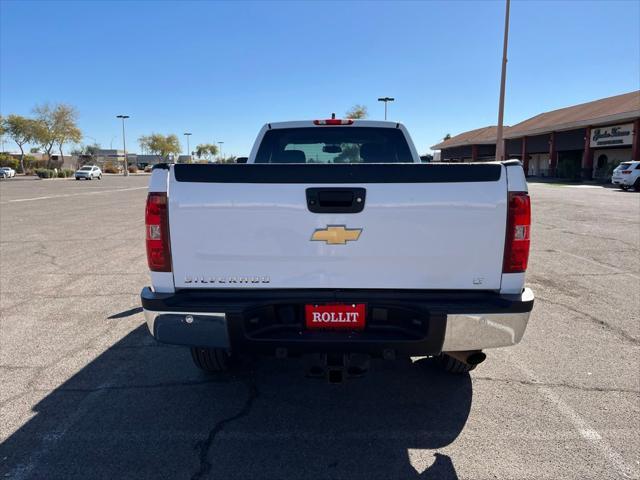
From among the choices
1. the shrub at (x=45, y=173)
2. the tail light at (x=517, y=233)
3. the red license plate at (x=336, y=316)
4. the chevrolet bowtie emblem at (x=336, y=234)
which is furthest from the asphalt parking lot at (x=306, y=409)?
the shrub at (x=45, y=173)

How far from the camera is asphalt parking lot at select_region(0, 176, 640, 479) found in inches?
Answer: 103

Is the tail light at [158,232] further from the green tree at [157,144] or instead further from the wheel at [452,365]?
the green tree at [157,144]

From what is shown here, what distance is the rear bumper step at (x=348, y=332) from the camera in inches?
101

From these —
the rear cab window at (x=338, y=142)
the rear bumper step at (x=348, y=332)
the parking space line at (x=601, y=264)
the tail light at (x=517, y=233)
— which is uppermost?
the rear cab window at (x=338, y=142)

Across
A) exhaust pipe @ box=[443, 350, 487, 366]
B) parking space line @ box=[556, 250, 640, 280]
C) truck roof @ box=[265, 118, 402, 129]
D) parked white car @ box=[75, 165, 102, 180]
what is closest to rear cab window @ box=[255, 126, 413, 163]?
truck roof @ box=[265, 118, 402, 129]

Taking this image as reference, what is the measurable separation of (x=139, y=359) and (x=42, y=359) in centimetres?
85

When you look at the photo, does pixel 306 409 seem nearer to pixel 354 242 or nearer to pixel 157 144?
pixel 354 242

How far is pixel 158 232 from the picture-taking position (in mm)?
2639

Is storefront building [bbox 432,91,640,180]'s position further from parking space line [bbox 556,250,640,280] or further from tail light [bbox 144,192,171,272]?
tail light [bbox 144,192,171,272]

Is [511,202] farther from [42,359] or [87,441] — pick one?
[42,359]

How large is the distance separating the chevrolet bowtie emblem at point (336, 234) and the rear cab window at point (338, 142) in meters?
2.17

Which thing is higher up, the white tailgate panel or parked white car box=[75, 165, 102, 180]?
the white tailgate panel

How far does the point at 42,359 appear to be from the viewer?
4051 millimetres

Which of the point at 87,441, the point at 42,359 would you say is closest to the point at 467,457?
the point at 87,441
